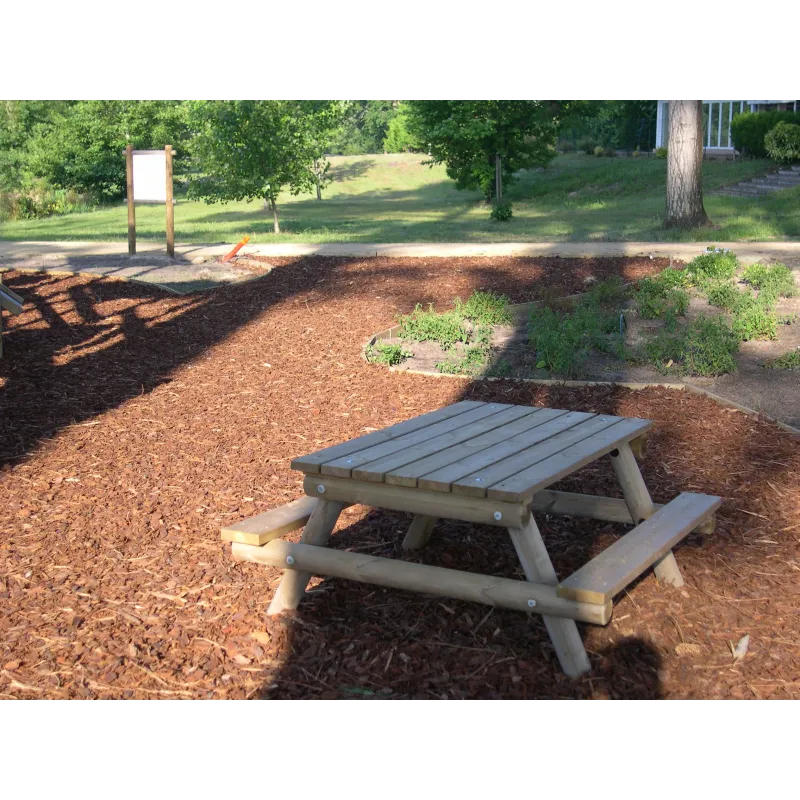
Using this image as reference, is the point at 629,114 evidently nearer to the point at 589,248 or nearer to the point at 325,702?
the point at 589,248

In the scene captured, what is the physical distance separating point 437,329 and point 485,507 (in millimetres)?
5354

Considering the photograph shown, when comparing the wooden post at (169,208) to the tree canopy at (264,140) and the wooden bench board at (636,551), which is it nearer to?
the tree canopy at (264,140)

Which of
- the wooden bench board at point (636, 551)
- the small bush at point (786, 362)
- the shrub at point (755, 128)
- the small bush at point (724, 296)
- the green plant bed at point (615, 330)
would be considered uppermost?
the shrub at point (755, 128)

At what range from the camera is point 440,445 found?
156 inches

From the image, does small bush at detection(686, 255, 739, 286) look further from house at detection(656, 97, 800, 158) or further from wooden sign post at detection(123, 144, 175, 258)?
house at detection(656, 97, 800, 158)

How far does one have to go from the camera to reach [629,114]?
3925cm

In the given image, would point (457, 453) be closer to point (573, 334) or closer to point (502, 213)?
point (573, 334)

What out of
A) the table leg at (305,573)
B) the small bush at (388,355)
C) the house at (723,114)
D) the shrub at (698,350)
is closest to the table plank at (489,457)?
the table leg at (305,573)

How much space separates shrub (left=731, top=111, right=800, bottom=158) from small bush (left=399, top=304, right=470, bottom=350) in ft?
73.6

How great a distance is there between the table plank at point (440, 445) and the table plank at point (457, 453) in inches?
0.7

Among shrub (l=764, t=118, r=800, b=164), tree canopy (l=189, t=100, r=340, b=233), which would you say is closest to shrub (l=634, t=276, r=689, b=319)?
tree canopy (l=189, t=100, r=340, b=233)

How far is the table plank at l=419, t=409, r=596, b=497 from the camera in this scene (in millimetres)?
3412

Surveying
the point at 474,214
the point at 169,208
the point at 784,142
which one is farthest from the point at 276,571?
Result: the point at 784,142

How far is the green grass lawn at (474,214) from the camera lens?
18891mm
